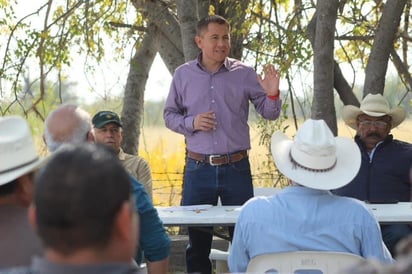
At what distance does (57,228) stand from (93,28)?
7869 millimetres

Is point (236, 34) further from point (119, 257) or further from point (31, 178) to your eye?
point (119, 257)

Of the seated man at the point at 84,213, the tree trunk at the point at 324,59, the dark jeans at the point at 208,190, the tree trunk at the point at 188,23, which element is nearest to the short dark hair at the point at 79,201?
the seated man at the point at 84,213

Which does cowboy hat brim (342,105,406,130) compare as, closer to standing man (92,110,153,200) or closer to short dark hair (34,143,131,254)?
standing man (92,110,153,200)

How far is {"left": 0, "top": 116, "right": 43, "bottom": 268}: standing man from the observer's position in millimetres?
3373

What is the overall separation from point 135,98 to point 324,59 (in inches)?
143

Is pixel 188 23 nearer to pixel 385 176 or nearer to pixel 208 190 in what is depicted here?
pixel 208 190

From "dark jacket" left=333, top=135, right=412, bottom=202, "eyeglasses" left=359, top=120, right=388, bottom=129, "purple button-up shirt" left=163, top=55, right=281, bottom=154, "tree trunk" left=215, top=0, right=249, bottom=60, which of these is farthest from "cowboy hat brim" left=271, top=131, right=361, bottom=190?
"tree trunk" left=215, top=0, right=249, bottom=60

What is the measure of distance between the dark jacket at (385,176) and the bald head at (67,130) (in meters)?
2.70

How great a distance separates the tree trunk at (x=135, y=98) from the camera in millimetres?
10680

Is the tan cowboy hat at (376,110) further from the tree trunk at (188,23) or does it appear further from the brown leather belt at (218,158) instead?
the tree trunk at (188,23)

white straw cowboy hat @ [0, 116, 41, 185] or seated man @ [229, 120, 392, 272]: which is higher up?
white straw cowboy hat @ [0, 116, 41, 185]

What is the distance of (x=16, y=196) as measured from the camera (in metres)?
3.45

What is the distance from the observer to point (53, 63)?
9727 millimetres

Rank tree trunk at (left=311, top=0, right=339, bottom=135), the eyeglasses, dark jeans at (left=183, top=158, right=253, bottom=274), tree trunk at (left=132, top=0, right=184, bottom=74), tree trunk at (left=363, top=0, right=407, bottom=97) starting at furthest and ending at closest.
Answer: tree trunk at (left=132, top=0, right=184, bottom=74) < tree trunk at (left=363, top=0, right=407, bottom=97) < tree trunk at (left=311, top=0, right=339, bottom=135) < the eyeglasses < dark jeans at (left=183, top=158, right=253, bottom=274)
